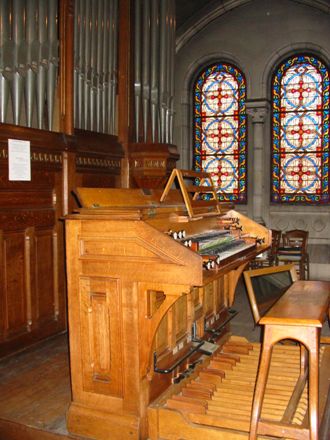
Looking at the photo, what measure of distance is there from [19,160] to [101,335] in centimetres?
195

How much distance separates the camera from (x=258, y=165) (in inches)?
386

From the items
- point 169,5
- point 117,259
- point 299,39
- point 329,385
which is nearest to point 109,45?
point 169,5

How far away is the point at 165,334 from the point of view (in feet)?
11.7

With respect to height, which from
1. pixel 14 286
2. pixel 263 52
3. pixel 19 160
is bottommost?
pixel 14 286

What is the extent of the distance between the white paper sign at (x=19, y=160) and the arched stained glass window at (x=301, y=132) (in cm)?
639

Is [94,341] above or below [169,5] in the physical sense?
below

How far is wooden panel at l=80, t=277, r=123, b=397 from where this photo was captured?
10.0 ft

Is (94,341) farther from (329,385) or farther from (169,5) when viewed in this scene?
(169,5)

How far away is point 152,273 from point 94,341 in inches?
23.9

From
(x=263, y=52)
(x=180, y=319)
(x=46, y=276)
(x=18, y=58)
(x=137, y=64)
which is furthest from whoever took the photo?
(x=263, y=52)

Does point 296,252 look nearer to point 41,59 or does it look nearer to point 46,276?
point 46,276

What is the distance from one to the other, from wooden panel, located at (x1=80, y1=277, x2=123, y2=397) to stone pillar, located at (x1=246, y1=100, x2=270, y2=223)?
6.95 meters

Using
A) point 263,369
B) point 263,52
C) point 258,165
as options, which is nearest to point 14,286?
point 263,369

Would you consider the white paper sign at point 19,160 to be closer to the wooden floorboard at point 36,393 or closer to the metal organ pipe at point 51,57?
the metal organ pipe at point 51,57
